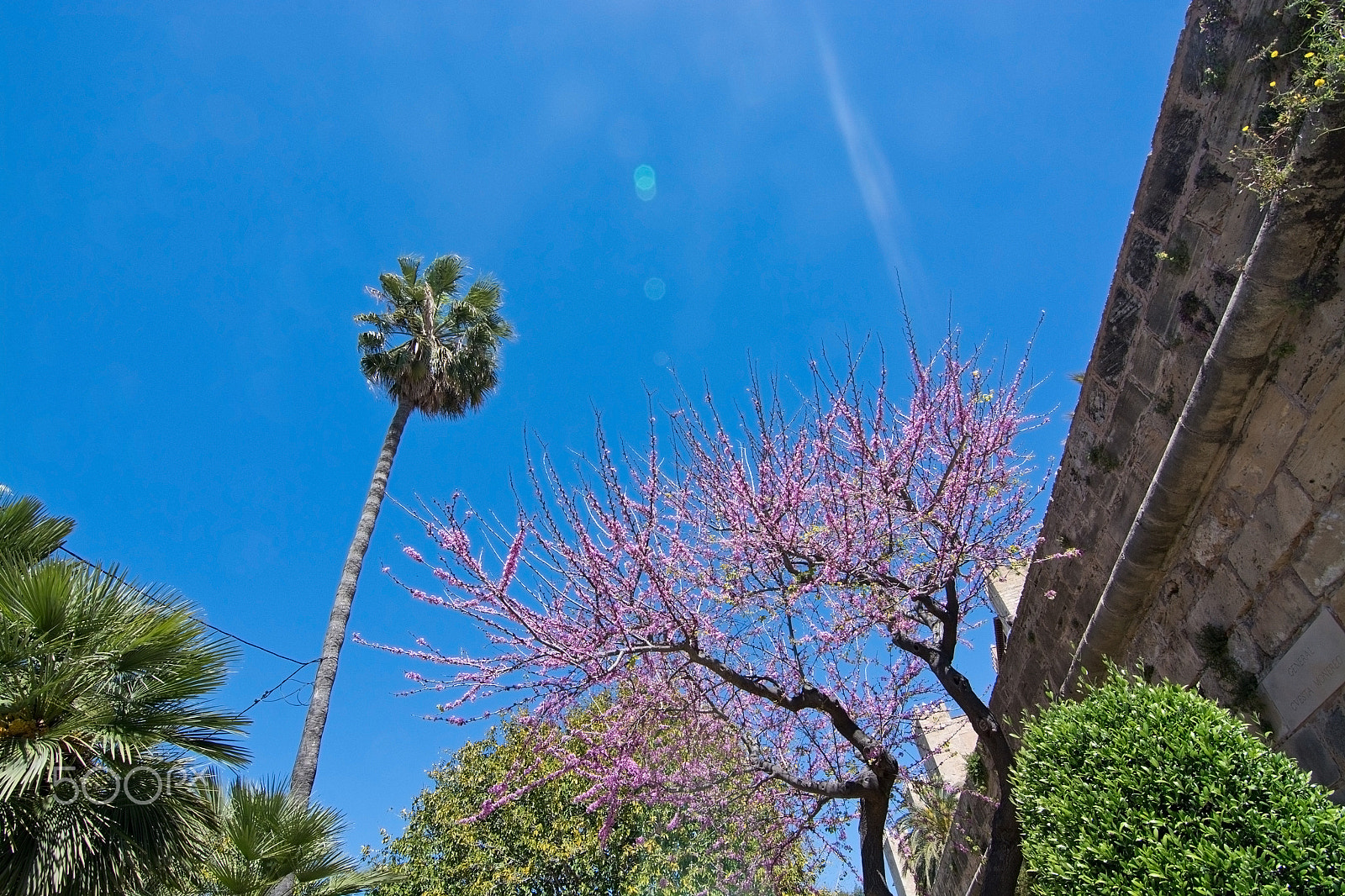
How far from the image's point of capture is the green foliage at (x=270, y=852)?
6.34 metres

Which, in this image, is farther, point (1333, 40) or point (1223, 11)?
point (1223, 11)

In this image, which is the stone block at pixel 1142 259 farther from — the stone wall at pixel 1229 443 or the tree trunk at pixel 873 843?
the tree trunk at pixel 873 843

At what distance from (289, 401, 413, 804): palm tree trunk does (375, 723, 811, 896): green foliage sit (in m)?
5.86

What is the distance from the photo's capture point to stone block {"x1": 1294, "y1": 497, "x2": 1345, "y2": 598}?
3520mm

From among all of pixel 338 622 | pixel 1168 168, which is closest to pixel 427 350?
pixel 338 622

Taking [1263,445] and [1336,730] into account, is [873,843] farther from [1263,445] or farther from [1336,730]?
[1263,445]

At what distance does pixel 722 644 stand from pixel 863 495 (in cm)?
217

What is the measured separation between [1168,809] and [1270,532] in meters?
1.86

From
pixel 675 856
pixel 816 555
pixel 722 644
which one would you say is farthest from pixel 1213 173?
pixel 675 856

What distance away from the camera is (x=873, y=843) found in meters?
7.50

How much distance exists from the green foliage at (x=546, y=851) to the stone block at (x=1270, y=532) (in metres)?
12.7

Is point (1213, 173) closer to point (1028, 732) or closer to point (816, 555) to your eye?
point (1028, 732)

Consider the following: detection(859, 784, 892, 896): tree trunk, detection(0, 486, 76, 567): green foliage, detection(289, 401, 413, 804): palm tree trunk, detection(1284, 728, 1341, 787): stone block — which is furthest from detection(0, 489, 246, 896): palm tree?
detection(1284, 728, 1341, 787): stone block

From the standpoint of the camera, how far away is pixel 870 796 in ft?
24.2
